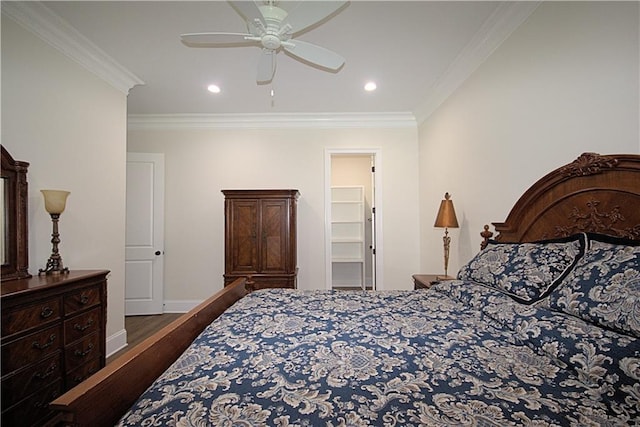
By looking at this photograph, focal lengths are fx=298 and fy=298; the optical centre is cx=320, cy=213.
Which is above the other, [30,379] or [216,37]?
[216,37]

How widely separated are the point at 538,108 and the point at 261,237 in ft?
9.66

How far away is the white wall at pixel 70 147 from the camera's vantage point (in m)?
2.08

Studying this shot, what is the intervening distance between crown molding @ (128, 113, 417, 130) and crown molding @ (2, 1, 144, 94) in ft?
3.61

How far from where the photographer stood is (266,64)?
217 centimetres

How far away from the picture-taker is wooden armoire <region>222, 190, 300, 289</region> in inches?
145

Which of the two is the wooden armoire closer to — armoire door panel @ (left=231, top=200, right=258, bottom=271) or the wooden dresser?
armoire door panel @ (left=231, top=200, right=258, bottom=271)

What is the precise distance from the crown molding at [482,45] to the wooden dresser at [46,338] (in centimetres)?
344

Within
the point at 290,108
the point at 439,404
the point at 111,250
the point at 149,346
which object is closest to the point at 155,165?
the point at 111,250

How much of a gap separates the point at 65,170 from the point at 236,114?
2.16m

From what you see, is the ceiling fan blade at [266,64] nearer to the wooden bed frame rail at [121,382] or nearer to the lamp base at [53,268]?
the wooden bed frame rail at [121,382]

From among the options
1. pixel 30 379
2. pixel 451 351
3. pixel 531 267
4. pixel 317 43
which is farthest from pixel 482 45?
pixel 30 379

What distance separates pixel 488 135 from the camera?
2.48 meters

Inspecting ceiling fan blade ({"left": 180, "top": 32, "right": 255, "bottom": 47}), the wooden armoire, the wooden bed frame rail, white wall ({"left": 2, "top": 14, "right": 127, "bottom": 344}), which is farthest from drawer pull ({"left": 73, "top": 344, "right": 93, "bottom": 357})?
ceiling fan blade ({"left": 180, "top": 32, "right": 255, "bottom": 47})

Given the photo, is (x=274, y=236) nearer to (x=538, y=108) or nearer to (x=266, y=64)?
(x=266, y=64)
